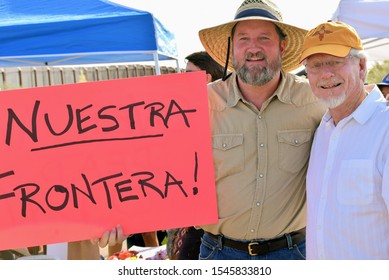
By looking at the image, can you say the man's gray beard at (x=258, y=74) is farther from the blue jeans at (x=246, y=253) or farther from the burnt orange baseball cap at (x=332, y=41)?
the blue jeans at (x=246, y=253)

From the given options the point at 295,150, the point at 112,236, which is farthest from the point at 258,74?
the point at 112,236

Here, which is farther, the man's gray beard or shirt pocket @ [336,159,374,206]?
the man's gray beard

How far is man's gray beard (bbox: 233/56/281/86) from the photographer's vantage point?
224 centimetres

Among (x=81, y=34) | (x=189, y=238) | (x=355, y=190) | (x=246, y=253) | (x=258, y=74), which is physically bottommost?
(x=189, y=238)

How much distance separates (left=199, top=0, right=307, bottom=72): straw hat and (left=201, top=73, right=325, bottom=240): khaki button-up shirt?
0.80ft

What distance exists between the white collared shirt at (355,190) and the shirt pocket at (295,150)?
30 cm

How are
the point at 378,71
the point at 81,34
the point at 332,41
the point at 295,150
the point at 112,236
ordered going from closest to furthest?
the point at 332,41 < the point at 112,236 < the point at 295,150 < the point at 81,34 < the point at 378,71

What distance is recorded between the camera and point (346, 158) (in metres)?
1.78

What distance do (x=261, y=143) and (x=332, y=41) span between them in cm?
56

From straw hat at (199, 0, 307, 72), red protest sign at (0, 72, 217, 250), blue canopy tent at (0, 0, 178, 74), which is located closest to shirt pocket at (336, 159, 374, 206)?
red protest sign at (0, 72, 217, 250)

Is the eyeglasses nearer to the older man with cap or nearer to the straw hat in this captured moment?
the older man with cap

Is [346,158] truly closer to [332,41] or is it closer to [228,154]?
[332,41]

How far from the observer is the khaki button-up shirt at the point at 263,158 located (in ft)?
7.32

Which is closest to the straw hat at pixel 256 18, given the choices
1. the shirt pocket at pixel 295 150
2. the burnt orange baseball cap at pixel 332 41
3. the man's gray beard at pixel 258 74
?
the man's gray beard at pixel 258 74
